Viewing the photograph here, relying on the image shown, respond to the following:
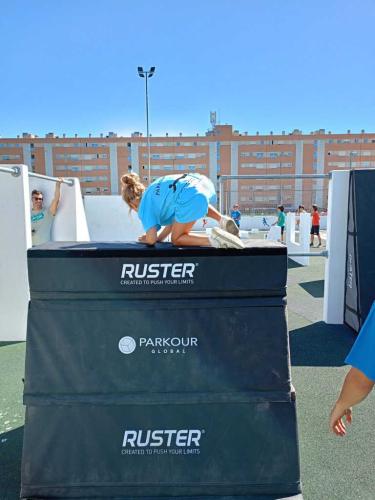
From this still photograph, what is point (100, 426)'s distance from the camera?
6.08 ft

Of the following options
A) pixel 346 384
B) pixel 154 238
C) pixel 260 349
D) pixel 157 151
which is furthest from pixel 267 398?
pixel 157 151

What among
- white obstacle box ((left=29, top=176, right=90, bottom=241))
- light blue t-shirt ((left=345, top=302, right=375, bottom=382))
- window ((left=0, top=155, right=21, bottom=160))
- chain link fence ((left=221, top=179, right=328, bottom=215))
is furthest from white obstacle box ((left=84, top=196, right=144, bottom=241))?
window ((left=0, top=155, right=21, bottom=160))

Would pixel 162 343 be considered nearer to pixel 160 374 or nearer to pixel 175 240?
pixel 160 374

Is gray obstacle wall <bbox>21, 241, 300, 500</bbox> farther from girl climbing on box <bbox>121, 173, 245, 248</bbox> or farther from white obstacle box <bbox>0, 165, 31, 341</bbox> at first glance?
white obstacle box <bbox>0, 165, 31, 341</bbox>

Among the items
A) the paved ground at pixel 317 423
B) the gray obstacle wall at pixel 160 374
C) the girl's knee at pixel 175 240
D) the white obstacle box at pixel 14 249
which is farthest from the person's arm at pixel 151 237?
the white obstacle box at pixel 14 249

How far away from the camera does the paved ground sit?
6.84 feet

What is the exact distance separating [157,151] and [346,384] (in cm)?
6188

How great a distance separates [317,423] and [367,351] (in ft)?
5.62

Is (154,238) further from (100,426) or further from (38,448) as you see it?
(38,448)

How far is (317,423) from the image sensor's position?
8.85 feet

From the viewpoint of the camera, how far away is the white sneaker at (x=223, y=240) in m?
1.89

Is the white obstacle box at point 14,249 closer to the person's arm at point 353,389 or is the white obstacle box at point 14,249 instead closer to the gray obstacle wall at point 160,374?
the gray obstacle wall at point 160,374

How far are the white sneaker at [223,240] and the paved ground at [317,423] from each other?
1.39m

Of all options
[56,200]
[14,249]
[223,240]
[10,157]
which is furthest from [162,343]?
[10,157]
